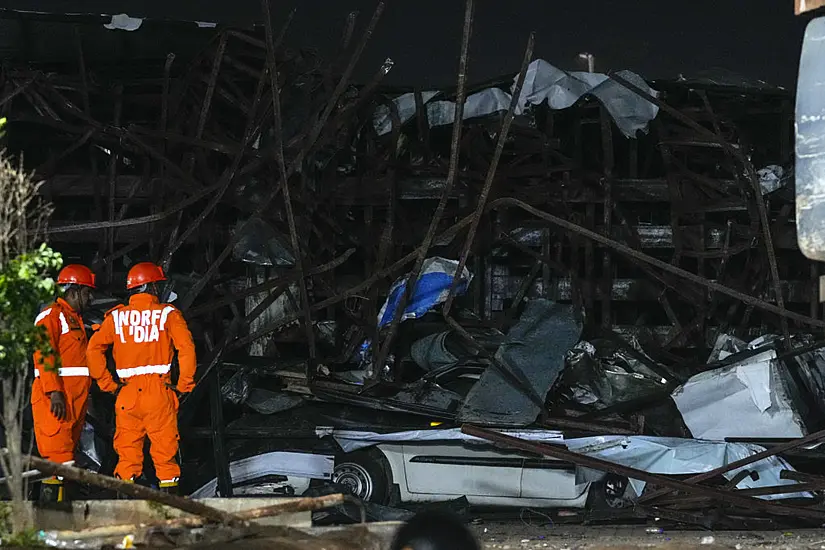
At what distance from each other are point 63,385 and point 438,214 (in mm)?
3249

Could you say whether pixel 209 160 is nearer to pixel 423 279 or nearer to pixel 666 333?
pixel 423 279

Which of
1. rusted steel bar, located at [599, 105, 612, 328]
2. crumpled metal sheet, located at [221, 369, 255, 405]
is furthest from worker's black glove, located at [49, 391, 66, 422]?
rusted steel bar, located at [599, 105, 612, 328]

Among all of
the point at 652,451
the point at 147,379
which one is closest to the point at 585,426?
the point at 652,451

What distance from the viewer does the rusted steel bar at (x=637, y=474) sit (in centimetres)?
787

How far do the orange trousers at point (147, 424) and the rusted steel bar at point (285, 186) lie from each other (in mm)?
1399

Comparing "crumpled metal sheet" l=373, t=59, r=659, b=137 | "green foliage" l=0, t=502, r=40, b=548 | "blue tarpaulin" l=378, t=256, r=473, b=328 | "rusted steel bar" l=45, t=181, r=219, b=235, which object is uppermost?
"crumpled metal sheet" l=373, t=59, r=659, b=137

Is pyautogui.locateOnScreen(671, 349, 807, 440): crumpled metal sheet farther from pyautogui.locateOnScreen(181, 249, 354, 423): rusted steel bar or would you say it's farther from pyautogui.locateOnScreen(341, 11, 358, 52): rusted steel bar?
pyautogui.locateOnScreen(341, 11, 358, 52): rusted steel bar

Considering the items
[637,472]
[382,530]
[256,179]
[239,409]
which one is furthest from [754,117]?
[382,530]

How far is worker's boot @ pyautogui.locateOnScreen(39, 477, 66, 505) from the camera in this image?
7227mm

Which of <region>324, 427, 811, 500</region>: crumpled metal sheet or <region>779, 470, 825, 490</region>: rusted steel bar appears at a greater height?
<region>324, 427, 811, 500</region>: crumpled metal sheet

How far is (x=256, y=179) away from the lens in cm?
962

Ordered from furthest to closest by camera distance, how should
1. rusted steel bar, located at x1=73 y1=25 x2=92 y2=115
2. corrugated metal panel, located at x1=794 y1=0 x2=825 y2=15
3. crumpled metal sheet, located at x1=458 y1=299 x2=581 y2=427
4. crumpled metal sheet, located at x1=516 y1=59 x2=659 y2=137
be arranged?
rusted steel bar, located at x1=73 y1=25 x2=92 y2=115 < crumpled metal sheet, located at x1=516 y1=59 x2=659 y2=137 < crumpled metal sheet, located at x1=458 y1=299 x2=581 y2=427 < corrugated metal panel, located at x1=794 y1=0 x2=825 y2=15

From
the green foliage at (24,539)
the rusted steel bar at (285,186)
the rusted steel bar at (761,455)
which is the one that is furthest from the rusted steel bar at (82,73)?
the rusted steel bar at (761,455)

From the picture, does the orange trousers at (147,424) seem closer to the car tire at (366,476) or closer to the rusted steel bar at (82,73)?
the car tire at (366,476)
